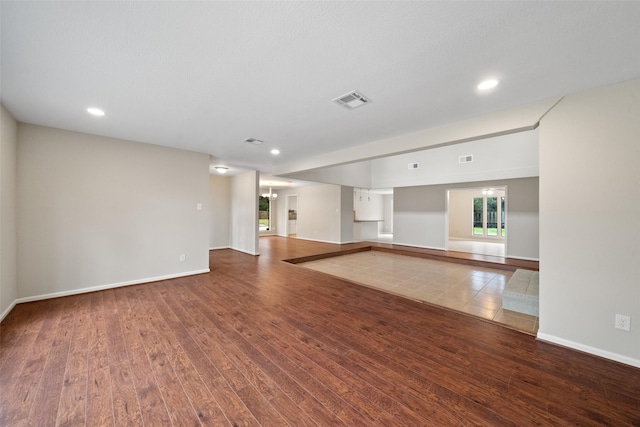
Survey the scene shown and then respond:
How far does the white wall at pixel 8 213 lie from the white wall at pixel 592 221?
605cm

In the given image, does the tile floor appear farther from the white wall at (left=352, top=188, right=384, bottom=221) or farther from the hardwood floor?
the white wall at (left=352, top=188, right=384, bottom=221)

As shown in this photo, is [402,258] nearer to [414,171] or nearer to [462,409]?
[414,171]

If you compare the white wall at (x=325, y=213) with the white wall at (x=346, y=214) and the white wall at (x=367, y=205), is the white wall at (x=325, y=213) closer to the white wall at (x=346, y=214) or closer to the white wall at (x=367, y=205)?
the white wall at (x=346, y=214)

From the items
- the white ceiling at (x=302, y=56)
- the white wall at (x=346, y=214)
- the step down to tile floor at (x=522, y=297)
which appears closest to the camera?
the white ceiling at (x=302, y=56)

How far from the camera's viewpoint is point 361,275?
4.94 m

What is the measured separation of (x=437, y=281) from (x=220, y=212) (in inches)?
260

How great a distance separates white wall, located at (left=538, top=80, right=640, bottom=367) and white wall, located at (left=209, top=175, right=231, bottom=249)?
304 inches

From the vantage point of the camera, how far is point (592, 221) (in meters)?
2.18

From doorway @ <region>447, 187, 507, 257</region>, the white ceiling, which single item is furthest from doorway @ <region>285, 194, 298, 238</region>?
the white ceiling

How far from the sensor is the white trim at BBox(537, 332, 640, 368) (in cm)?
201

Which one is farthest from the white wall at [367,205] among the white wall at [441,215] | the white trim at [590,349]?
the white trim at [590,349]

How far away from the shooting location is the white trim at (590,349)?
2008 millimetres

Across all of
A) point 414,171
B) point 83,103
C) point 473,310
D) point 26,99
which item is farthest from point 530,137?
point 26,99

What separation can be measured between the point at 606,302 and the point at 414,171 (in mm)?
6089
